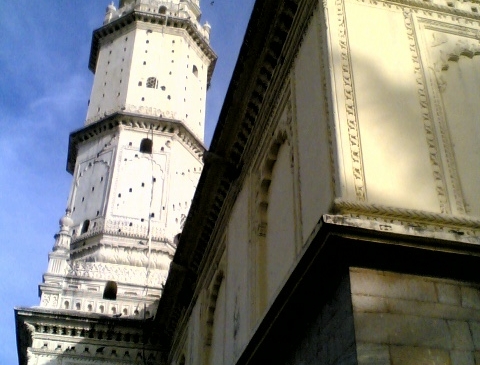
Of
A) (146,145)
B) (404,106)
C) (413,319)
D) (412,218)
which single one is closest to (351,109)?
(404,106)

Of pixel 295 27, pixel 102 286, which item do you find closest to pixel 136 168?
pixel 102 286

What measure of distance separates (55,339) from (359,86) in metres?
13.4

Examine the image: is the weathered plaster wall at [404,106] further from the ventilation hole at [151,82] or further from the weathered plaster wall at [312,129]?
the ventilation hole at [151,82]

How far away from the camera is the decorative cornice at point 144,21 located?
25.2 metres

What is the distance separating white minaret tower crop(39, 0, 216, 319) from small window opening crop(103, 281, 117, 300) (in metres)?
0.03

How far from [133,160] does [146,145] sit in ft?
2.87

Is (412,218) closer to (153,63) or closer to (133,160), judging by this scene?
(133,160)

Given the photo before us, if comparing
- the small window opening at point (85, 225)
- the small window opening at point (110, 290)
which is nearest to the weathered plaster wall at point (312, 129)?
the small window opening at point (110, 290)

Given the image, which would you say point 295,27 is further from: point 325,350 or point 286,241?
point 325,350

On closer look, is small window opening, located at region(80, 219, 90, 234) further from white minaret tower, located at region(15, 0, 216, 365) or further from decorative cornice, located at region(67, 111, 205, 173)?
decorative cornice, located at region(67, 111, 205, 173)

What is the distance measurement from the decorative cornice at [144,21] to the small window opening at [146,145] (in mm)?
5534

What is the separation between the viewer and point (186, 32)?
25.5 metres

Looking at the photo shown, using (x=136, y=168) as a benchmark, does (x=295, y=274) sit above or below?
below

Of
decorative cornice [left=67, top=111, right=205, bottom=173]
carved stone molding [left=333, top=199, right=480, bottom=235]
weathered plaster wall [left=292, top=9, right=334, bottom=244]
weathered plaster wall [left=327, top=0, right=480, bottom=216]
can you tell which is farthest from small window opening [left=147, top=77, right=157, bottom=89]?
carved stone molding [left=333, top=199, right=480, bottom=235]
